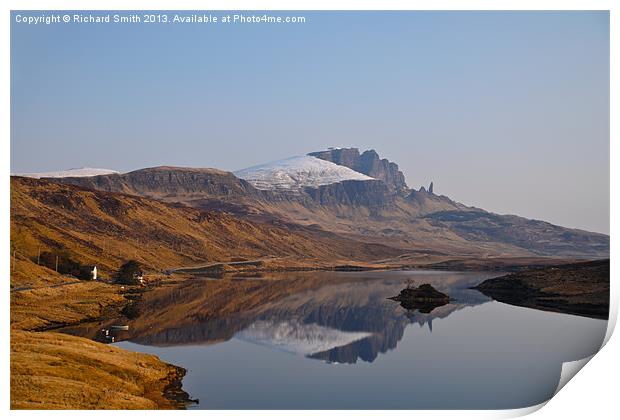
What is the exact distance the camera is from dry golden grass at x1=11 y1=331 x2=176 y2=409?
67.1ft

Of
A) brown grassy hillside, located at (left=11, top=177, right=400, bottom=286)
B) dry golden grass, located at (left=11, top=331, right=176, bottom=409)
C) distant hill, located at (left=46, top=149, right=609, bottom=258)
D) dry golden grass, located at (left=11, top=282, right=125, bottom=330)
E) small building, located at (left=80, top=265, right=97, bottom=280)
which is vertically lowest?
dry golden grass, located at (left=11, top=331, right=176, bottom=409)

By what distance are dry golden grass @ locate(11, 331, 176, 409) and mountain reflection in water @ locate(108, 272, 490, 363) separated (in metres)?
7.00

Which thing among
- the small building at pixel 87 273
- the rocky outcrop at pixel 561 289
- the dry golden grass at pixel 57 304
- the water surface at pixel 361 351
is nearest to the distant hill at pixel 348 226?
the rocky outcrop at pixel 561 289

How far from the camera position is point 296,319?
42688 mm

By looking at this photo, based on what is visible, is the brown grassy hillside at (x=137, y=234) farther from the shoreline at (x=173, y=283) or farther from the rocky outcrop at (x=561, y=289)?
the rocky outcrop at (x=561, y=289)

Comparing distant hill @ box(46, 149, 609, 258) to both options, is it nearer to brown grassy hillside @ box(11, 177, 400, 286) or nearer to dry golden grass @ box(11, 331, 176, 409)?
brown grassy hillside @ box(11, 177, 400, 286)

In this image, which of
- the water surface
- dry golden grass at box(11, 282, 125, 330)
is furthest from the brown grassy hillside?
the water surface

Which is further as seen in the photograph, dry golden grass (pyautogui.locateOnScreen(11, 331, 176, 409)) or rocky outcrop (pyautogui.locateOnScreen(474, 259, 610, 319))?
rocky outcrop (pyautogui.locateOnScreen(474, 259, 610, 319))

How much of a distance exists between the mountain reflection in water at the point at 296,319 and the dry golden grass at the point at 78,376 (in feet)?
23.0

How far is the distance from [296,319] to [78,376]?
21.9 m

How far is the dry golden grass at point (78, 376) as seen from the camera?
20438 millimetres

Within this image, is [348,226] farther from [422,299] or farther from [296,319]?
[296,319]

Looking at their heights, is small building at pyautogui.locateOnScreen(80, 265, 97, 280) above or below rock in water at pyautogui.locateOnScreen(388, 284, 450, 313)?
above
